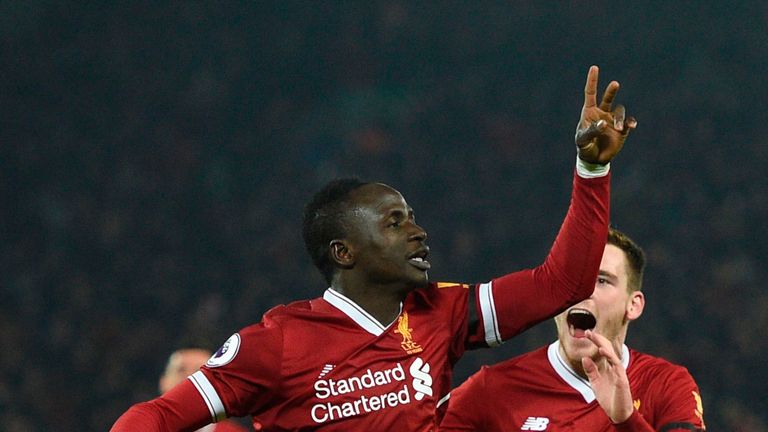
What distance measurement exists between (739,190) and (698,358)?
1.82 meters

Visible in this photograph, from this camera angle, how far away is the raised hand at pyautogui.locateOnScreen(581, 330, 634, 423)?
278 centimetres

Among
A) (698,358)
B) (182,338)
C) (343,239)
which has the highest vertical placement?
(343,239)

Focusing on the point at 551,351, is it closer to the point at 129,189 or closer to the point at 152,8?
the point at 129,189

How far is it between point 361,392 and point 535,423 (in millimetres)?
719

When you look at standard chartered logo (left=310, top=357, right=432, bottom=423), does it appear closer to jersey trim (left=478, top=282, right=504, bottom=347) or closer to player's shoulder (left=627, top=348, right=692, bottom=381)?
jersey trim (left=478, top=282, right=504, bottom=347)

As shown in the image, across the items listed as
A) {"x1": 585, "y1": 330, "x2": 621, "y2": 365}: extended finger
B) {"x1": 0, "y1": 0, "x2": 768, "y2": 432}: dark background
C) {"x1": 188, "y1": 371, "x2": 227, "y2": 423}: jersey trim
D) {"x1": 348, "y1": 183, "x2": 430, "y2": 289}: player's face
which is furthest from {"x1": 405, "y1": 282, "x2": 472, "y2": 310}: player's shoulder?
{"x1": 0, "y1": 0, "x2": 768, "y2": 432}: dark background

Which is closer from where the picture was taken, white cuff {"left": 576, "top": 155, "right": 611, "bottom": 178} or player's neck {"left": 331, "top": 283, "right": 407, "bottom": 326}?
white cuff {"left": 576, "top": 155, "right": 611, "bottom": 178}

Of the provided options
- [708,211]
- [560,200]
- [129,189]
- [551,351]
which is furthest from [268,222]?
[551,351]

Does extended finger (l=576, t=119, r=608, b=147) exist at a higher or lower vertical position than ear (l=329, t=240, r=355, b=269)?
higher

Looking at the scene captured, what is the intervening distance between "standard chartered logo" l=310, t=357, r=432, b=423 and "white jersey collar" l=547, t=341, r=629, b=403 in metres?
0.67

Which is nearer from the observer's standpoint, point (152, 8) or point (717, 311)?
point (717, 311)

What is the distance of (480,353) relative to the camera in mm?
7957

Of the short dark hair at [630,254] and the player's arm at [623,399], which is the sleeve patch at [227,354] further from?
the short dark hair at [630,254]

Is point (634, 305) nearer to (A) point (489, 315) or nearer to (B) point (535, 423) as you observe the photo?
(B) point (535, 423)
